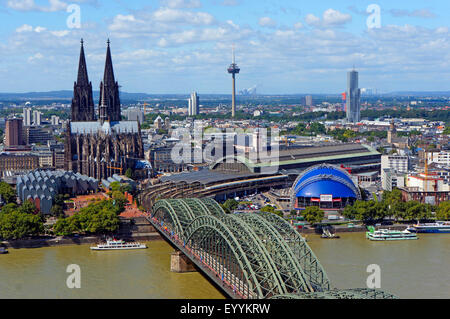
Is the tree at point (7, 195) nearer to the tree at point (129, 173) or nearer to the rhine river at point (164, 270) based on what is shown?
the tree at point (129, 173)

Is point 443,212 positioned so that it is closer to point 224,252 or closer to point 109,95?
point 224,252

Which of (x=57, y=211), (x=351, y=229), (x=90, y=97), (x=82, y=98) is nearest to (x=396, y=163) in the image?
(x=351, y=229)

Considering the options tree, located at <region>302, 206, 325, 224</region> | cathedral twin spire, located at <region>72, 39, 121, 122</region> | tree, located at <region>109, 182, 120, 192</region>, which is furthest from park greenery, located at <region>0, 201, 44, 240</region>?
cathedral twin spire, located at <region>72, 39, 121, 122</region>

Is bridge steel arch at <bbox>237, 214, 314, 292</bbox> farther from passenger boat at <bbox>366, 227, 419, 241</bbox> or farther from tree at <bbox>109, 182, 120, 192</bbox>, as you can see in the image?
tree at <bbox>109, 182, 120, 192</bbox>

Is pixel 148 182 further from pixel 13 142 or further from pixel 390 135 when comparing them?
pixel 390 135

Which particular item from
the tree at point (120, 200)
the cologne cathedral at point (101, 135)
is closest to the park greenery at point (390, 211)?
the tree at point (120, 200)
